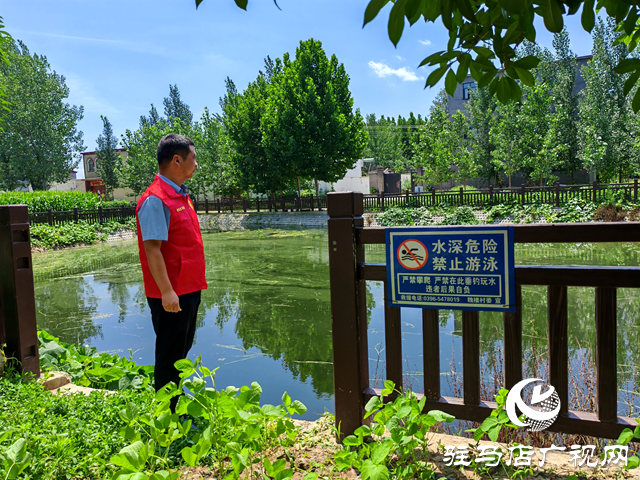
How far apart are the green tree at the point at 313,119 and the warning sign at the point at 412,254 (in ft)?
79.5

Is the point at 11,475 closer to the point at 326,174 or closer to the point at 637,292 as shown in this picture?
the point at 637,292

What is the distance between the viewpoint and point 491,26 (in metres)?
1.86

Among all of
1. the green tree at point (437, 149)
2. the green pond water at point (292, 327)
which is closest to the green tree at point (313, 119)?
the green tree at point (437, 149)

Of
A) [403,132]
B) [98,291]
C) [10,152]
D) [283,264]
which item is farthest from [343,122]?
[403,132]

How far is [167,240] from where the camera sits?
2.63 meters

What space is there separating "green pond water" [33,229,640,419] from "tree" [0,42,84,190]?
104 feet

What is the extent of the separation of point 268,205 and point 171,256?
2792 centimetres

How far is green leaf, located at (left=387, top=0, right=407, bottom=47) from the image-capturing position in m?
1.43

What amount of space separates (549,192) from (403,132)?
5297 cm

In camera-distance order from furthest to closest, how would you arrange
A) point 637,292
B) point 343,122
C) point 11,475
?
point 343,122 < point 637,292 < point 11,475

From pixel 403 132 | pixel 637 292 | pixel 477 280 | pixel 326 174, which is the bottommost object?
pixel 637 292

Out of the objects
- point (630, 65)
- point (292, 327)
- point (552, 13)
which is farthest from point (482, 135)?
point (552, 13)

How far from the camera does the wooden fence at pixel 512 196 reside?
18.7m

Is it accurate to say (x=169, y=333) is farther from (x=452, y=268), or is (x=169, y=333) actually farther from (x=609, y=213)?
(x=609, y=213)
